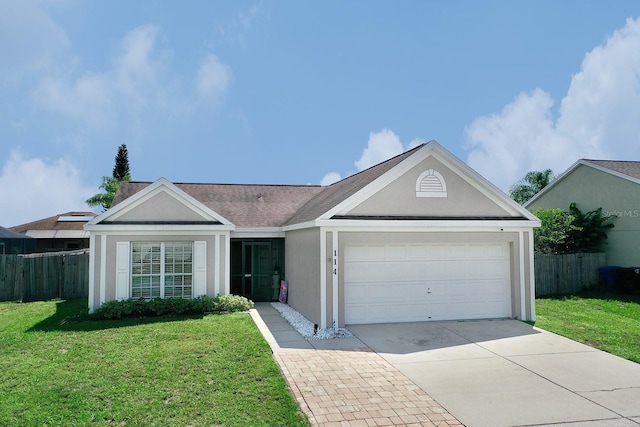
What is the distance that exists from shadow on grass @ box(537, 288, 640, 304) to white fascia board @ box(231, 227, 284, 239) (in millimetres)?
11283

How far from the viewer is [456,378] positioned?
27.8 feet

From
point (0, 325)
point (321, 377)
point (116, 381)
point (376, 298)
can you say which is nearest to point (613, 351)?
point (376, 298)

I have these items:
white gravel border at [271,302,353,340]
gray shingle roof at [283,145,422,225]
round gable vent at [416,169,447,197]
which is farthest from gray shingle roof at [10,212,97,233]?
round gable vent at [416,169,447,197]

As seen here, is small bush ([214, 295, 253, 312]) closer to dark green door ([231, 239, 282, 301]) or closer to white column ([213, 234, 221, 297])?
white column ([213, 234, 221, 297])

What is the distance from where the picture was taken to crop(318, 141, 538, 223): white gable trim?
41.6ft

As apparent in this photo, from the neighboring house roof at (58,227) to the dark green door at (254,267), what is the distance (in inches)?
1127

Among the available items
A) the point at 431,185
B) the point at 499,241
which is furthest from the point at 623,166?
the point at 431,185

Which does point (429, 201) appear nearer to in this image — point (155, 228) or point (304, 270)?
point (304, 270)

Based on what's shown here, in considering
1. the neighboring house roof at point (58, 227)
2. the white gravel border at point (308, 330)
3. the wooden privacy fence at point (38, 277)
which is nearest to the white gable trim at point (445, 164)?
the white gravel border at point (308, 330)

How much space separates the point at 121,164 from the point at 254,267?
31.8 metres

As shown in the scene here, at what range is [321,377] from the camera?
8375 millimetres

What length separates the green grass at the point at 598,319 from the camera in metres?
11.3

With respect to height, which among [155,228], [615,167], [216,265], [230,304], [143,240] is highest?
[615,167]

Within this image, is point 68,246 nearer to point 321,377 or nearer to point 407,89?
point 407,89
